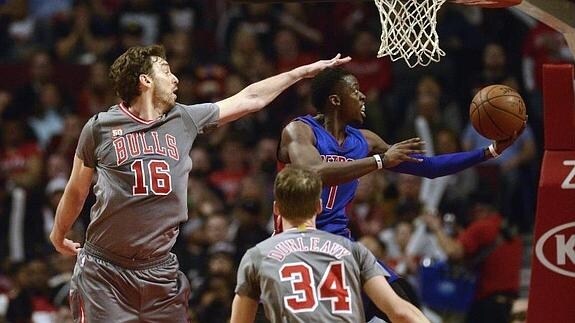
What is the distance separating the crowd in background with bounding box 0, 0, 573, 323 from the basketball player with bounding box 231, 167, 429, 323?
207 inches

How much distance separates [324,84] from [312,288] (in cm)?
210

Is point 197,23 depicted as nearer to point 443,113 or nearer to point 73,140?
point 73,140

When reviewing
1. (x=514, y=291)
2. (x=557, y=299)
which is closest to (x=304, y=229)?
(x=557, y=299)

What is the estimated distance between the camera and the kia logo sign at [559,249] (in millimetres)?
7418

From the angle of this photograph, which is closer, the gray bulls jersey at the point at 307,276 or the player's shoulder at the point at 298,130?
the gray bulls jersey at the point at 307,276

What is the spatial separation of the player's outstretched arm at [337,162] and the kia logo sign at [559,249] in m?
0.97

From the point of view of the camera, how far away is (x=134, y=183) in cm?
664

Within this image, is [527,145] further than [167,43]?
No

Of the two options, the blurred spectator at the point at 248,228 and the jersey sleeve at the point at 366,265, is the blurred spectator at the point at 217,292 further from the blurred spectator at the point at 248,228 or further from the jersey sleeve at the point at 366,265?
the jersey sleeve at the point at 366,265

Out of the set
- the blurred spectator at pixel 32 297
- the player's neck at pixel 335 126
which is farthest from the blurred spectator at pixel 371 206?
the player's neck at pixel 335 126

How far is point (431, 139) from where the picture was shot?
42.1 ft

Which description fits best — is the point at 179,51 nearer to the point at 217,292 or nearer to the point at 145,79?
the point at 217,292

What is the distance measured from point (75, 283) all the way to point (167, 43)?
8.26 m

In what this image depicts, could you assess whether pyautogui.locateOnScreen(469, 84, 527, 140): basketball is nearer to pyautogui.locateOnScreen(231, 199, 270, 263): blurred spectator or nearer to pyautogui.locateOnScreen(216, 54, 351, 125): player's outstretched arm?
pyautogui.locateOnScreen(216, 54, 351, 125): player's outstretched arm
